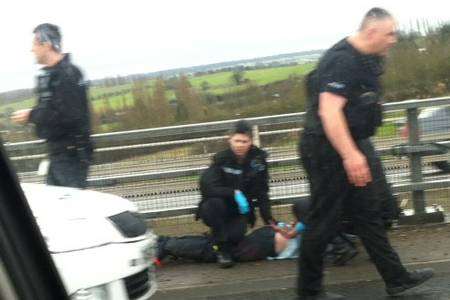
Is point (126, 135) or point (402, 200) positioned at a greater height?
point (126, 135)

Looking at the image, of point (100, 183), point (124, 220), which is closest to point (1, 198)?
point (124, 220)

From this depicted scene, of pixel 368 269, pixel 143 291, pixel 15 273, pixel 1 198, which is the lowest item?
pixel 368 269

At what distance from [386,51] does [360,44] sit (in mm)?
261

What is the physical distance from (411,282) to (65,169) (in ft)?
8.59

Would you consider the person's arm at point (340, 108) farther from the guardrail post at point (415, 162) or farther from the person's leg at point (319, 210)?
the guardrail post at point (415, 162)

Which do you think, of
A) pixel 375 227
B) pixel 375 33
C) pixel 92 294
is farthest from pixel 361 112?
pixel 92 294

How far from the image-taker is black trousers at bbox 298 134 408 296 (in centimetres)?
451

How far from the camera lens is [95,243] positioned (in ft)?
13.0

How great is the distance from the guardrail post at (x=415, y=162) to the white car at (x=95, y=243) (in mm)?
2860

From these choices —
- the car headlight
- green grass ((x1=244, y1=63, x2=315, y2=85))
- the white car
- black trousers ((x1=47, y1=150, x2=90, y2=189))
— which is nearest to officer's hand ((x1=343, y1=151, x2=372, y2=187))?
the white car

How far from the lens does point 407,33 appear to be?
22.3ft

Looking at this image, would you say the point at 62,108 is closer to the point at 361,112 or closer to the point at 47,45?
the point at 47,45

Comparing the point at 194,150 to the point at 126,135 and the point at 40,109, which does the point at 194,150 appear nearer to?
the point at 126,135

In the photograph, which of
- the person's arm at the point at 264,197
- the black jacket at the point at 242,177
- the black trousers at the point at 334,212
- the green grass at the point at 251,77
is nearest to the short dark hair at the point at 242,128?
the black jacket at the point at 242,177
